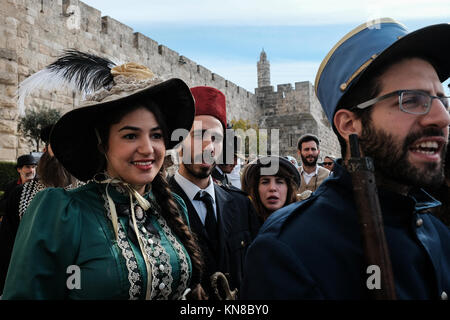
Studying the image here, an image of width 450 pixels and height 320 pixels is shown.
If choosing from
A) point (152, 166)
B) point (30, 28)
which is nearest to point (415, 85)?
point (152, 166)

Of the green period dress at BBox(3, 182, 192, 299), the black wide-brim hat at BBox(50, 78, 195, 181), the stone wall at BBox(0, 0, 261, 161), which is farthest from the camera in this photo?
the stone wall at BBox(0, 0, 261, 161)

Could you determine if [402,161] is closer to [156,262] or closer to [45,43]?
[156,262]

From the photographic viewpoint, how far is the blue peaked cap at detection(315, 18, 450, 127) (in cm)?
129

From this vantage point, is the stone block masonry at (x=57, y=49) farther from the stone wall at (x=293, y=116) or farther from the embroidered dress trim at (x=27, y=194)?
the embroidered dress trim at (x=27, y=194)

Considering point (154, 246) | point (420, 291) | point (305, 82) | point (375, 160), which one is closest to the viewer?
point (420, 291)

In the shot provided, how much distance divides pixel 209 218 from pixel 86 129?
1.10 m

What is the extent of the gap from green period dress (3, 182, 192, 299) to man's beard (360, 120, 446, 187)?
3.58 feet

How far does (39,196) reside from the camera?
1.62 m

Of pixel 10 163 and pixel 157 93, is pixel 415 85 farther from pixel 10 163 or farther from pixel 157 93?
pixel 10 163

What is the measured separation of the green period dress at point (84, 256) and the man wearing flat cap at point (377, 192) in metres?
0.56

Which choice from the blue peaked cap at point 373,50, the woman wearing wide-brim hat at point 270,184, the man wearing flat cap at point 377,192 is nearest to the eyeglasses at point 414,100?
the man wearing flat cap at point 377,192

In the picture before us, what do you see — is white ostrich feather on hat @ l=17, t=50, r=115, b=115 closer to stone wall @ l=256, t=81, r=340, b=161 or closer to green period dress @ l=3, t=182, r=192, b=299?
green period dress @ l=3, t=182, r=192, b=299

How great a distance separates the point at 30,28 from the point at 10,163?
4211mm

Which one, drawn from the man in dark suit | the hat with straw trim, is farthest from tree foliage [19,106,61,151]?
the hat with straw trim
